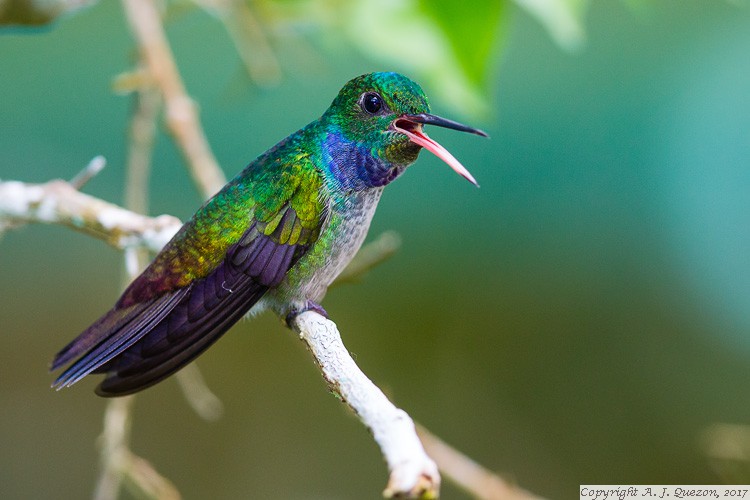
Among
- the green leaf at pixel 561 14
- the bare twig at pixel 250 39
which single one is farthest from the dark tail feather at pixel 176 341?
the bare twig at pixel 250 39

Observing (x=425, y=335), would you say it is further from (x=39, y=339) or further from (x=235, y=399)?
(x=39, y=339)

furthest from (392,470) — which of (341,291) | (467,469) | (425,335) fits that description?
(425,335)

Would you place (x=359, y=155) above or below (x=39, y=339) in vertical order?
below

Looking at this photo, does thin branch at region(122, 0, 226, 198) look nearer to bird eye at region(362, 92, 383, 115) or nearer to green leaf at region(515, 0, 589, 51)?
bird eye at region(362, 92, 383, 115)

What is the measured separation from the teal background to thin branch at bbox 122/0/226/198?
3.58 feet

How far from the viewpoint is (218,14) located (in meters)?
2.32

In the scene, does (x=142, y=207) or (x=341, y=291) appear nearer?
(x=142, y=207)

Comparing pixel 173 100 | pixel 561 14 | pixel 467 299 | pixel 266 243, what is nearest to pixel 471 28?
pixel 561 14

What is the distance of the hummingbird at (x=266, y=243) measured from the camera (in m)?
1.42

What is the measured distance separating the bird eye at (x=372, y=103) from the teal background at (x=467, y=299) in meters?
1.86

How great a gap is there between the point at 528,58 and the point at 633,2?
1994 mm

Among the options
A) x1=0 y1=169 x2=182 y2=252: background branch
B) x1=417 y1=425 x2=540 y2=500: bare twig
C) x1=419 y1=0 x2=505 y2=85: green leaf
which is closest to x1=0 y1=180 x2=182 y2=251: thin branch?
x1=0 y1=169 x2=182 y2=252: background branch

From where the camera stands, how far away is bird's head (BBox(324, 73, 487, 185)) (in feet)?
4.46

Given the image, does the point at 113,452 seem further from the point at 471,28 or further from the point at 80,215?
the point at 471,28
